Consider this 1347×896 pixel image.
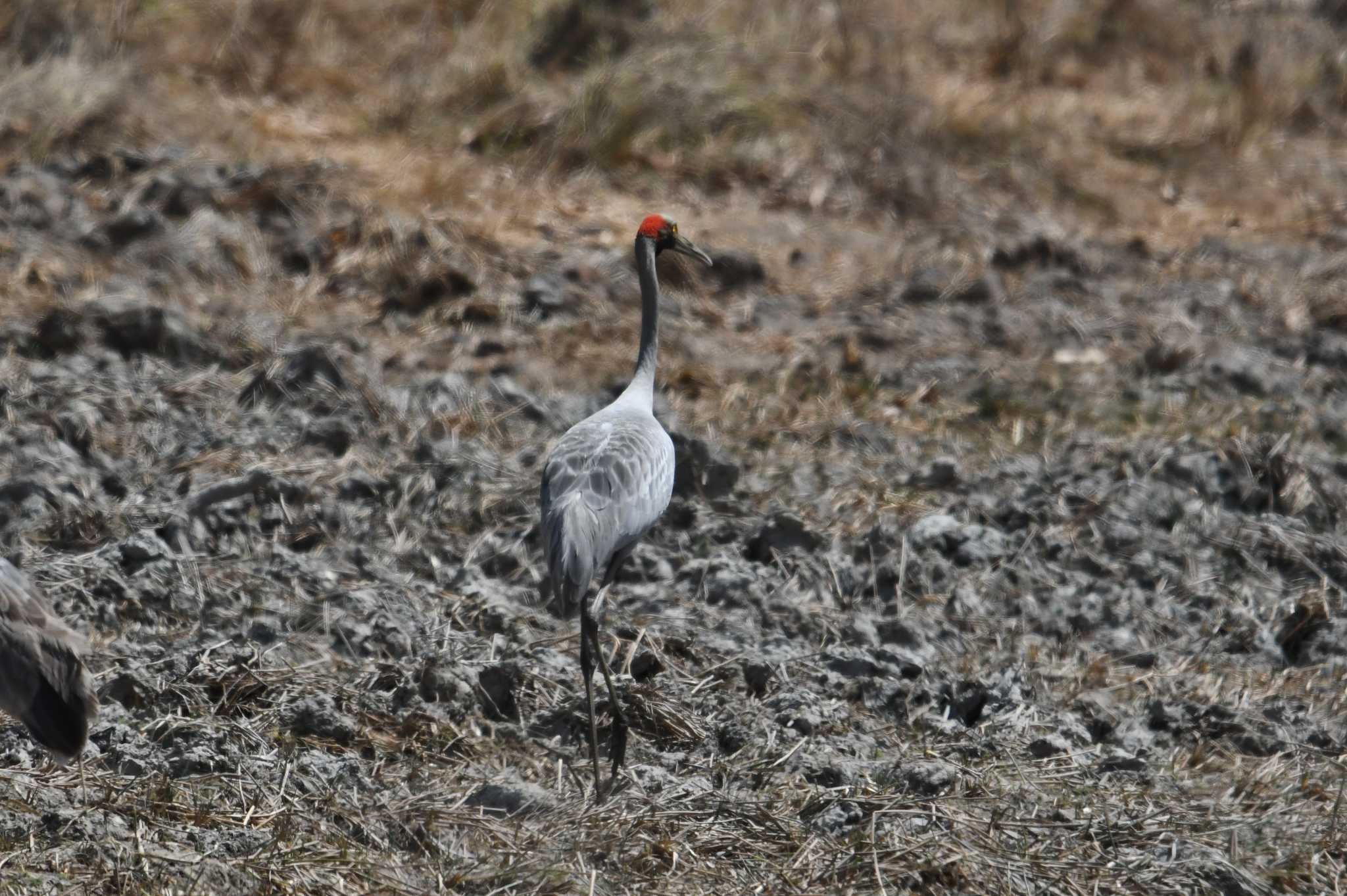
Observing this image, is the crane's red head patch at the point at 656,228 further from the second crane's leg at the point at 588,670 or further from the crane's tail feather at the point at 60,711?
the crane's tail feather at the point at 60,711

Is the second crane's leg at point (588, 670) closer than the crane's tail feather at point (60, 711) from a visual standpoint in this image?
No

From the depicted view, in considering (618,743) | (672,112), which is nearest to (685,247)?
(618,743)

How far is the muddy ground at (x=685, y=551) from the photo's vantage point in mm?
4684

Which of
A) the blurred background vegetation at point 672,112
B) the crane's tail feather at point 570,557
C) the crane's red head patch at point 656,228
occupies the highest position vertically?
the crane's red head patch at point 656,228

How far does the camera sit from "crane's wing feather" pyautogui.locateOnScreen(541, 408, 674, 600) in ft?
17.2

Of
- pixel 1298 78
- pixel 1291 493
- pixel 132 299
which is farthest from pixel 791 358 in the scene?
pixel 1298 78

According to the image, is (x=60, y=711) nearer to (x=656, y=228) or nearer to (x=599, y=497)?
(x=599, y=497)

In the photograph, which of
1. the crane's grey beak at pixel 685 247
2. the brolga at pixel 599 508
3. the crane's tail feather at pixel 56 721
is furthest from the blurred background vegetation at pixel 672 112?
the crane's tail feather at pixel 56 721

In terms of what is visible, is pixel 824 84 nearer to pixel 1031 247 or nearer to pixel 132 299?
pixel 1031 247

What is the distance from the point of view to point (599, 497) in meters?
5.45

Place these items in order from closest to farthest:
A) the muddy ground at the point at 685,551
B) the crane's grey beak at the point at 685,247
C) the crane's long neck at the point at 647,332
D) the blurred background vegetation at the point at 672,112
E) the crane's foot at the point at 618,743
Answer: the muddy ground at the point at 685,551 < the crane's foot at the point at 618,743 < the crane's long neck at the point at 647,332 < the crane's grey beak at the point at 685,247 < the blurred background vegetation at the point at 672,112

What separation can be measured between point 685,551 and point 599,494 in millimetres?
1387

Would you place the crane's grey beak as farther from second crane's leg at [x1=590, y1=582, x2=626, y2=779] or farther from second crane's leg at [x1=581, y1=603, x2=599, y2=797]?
second crane's leg at [x1=581, y1=603, x2=599, y2=797]

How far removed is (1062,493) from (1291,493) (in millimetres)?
1059
